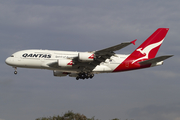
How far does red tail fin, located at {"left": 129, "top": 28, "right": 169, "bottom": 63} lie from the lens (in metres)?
47.8

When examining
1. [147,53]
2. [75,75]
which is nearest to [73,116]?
[75,75]

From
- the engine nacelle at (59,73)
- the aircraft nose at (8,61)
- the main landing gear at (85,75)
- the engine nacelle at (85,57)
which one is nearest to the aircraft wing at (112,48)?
the engine nacelle at (85,57)

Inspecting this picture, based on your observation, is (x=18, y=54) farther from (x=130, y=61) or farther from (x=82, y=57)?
(x=130, y=61)

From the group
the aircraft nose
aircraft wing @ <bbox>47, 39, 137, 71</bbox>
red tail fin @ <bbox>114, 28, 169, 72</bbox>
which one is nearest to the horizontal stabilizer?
red tail fin @ <bbox>114, 28, 169, 72</bbox>

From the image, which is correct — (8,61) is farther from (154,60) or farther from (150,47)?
(150,47)

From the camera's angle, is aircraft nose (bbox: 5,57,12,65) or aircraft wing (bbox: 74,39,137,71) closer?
aircraft wing (bbox: 74,39,137,71)

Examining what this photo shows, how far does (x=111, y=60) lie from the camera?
151ft

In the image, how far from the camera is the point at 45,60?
43594 millimetres

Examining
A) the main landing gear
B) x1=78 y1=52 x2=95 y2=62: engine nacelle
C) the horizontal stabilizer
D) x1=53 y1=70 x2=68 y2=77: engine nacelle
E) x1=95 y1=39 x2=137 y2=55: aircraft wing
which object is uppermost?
x1=95 y1=39 x2=137 y2=55: aircraft wing

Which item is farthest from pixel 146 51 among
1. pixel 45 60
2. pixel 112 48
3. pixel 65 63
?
pixel 45 60

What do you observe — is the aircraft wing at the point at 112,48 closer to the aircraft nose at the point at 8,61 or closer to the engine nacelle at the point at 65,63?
the engine nacelle at the point at 65,63

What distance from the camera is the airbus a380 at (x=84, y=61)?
1691 inches

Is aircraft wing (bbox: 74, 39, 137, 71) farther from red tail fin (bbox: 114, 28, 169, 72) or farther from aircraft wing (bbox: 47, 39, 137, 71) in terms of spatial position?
red tail fin (bbox: 114, 28, 169, 72)

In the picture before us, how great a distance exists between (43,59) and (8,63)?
560 centimetres
